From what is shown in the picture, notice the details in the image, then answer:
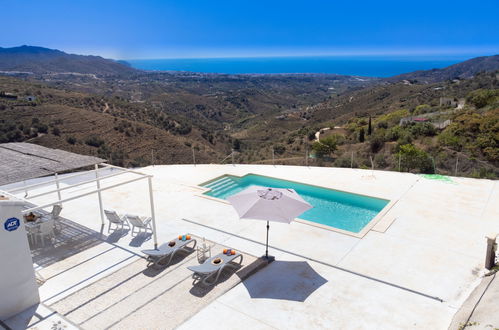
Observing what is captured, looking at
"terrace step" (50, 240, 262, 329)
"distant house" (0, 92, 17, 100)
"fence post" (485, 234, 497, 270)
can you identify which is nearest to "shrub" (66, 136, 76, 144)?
"distant house" (0, 92, 17, 100)

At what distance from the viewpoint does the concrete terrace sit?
550cm

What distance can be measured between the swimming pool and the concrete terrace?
1.83 feet

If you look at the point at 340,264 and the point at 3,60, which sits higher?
the point at 3,60

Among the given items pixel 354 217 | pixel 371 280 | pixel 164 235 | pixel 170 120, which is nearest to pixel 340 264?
pixel 371 280

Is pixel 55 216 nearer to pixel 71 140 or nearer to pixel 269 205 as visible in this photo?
pixel 269 205

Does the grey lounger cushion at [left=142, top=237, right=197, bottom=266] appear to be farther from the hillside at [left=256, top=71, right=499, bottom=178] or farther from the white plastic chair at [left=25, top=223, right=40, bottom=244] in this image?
the hillside at [left=256, top=71, right=499, bottom=178]

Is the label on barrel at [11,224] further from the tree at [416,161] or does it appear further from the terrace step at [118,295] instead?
the tree at [416,161]

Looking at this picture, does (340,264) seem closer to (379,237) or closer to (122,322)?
(379,237)

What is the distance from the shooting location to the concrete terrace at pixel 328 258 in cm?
550

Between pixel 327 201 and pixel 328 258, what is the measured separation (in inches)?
181

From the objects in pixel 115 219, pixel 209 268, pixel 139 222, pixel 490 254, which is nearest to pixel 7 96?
pixel 115 219

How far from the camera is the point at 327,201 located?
463 inches

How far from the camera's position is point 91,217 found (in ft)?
31.4

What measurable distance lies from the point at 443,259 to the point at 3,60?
24268 centimetres
